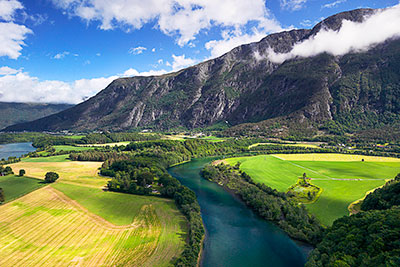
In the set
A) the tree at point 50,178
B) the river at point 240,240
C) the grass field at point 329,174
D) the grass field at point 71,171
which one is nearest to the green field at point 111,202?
the tree at point 50,178

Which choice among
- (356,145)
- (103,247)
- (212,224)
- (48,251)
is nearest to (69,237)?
(48,251)

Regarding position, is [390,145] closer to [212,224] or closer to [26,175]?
[212,224]

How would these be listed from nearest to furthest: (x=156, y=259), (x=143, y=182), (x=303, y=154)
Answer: (x=156, y=259) → (x=143, y=182) → (x=303, y=154)

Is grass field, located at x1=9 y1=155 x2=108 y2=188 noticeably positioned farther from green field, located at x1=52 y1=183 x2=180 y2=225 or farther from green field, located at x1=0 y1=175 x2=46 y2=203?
green field, located at x1=52 y1=183 x2=180 y2=225

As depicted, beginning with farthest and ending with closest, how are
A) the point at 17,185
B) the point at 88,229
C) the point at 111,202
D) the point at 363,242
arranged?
the point at 17,185, the point at 111,202, the point at 88,229, the point at 363,242

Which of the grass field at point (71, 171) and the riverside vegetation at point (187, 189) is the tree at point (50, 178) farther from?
the grass field at point (71, 171)

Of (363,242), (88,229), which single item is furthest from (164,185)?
(363,242)

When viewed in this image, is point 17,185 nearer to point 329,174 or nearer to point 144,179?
point 144,179
